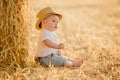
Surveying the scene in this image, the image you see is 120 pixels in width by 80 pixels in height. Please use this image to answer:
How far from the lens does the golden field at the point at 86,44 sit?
5.08 metres

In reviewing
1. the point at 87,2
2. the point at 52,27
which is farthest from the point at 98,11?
the point at 52,27

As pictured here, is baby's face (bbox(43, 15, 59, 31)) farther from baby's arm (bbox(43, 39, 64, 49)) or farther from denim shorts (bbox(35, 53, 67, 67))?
denim shorts (bbox(35, 53, 67, 67))

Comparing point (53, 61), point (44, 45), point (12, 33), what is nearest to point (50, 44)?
point (44, 45)

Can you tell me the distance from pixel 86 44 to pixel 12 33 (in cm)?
212

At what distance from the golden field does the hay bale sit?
0.14 m

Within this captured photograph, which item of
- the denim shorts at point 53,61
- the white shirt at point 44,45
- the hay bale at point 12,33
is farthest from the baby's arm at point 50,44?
the hay bale at point 12,33

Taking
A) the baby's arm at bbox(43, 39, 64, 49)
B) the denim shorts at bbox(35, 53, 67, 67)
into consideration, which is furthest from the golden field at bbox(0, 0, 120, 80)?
the baby's arm at bbox(43, 39, 64, 49)

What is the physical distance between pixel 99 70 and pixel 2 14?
1.28 metres

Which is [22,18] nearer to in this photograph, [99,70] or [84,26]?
[99,70]

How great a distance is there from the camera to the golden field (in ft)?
16.7

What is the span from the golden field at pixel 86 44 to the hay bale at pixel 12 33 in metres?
0.14

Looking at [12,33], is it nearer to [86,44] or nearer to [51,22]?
[51,22]

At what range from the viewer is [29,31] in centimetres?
536

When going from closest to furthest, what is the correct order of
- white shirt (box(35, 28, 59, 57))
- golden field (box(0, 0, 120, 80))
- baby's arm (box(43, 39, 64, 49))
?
1. golden field (box(0, 0, 120, 80))
2. baby's arm (box(43, 39, 64, 49))
3. white shirt (box(35, 28, 59, 57))
